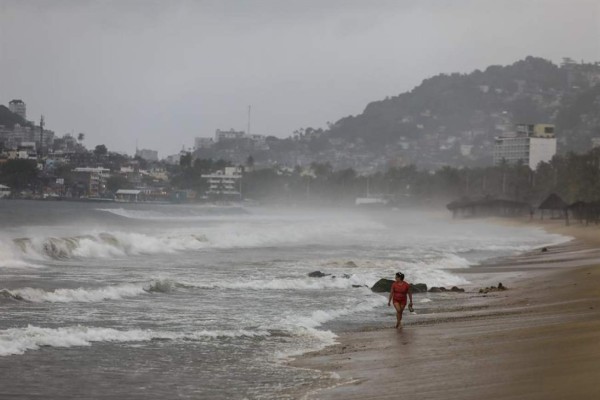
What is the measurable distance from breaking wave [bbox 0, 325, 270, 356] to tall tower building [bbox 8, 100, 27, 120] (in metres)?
156

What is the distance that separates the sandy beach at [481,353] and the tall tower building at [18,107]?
154070mm

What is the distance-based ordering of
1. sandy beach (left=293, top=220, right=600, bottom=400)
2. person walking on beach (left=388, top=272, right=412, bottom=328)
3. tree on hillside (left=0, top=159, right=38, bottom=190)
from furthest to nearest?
1. tree on hillside (left=0, top=159, right=38, bottom=190)
2. person walking on beach (left=388, top=272, right=412, bottom=328)
3. sandy beach (left=293, top=220, right=600, bottom=400)

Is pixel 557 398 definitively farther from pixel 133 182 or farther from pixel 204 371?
pixel 133 182

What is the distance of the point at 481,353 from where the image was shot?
1280cm

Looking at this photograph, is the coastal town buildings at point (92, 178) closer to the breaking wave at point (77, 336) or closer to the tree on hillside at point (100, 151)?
the tree on hillside at point (100, 151)

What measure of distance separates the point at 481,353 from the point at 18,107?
169945mm

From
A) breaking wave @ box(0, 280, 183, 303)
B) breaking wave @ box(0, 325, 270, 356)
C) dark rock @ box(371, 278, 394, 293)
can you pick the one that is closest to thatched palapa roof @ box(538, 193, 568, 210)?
dark rock @ box(371, 278, 394, 293)

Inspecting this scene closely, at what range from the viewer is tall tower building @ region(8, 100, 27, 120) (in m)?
167

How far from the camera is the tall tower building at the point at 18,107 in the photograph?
167m

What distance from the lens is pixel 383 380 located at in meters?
11.3

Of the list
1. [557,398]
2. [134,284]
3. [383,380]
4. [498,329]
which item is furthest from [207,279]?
[557,398]

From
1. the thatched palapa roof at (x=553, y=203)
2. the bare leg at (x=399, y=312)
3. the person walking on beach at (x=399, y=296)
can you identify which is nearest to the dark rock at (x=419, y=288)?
the person walking on beach at (x=399, y=296)

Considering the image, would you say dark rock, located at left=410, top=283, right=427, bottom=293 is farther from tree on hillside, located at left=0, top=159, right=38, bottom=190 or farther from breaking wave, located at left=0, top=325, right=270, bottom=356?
tree on hillside, located at left=0, top=159, right=38, bottom=190

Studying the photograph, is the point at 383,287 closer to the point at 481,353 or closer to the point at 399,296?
the point at 399,296
